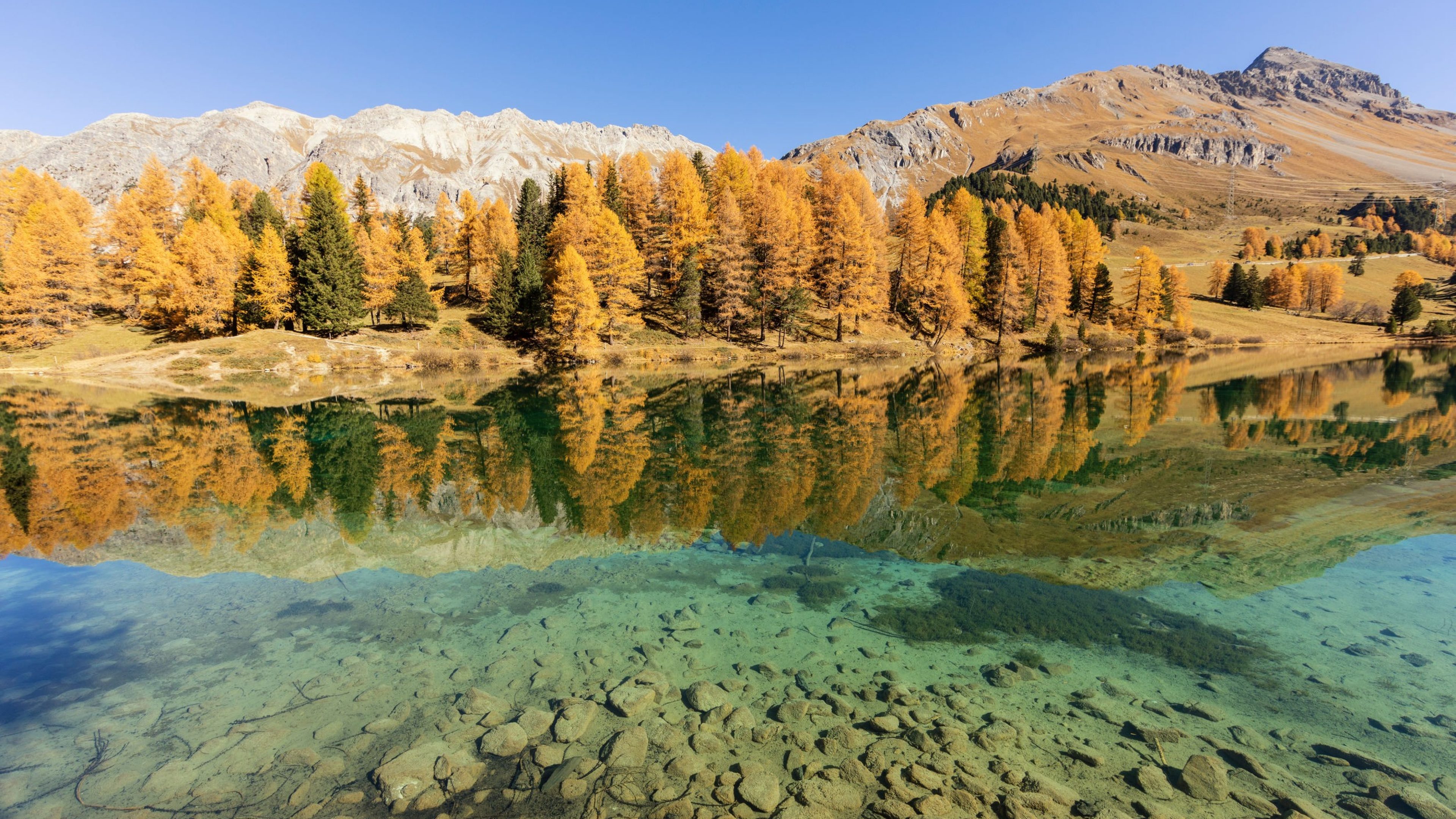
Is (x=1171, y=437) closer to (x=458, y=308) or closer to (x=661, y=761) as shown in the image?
(x=661, y=761)

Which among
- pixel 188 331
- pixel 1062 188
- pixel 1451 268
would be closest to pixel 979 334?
pixel 188 331

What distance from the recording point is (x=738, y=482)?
16.9 metres

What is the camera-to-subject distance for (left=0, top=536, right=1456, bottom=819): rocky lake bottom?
563 cm

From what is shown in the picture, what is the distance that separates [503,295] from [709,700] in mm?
57260

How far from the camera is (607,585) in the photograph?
35.0 ft

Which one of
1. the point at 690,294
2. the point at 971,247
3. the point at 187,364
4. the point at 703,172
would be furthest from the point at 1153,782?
the point at 703,172

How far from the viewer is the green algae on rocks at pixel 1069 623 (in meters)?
8.23

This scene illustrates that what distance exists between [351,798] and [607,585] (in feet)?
17.3

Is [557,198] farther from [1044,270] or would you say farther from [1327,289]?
[1327,289]

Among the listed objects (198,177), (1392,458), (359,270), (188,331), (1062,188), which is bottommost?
(1392,458)

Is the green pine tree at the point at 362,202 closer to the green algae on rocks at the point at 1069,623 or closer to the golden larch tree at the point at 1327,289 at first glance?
the green algae on rocks at the point at 1069,623

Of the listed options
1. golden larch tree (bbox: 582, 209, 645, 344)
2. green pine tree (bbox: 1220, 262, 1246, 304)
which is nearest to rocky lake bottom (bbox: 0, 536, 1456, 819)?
golden larch tree (bbox: 582, 209, 645, 344)

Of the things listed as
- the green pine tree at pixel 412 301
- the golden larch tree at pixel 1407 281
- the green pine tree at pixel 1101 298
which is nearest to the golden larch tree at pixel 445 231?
the green pine tree at pixel 412 301

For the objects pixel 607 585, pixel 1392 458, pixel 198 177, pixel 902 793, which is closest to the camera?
pixel 902 793
